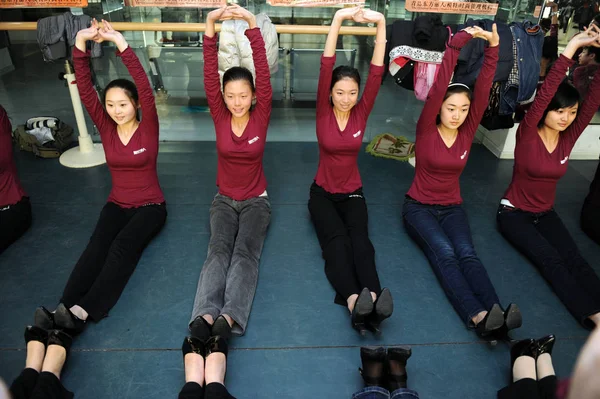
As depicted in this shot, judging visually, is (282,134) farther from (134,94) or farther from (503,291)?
(503,291)

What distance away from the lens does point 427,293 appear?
97.2 inches

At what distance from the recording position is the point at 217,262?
7.68 ft

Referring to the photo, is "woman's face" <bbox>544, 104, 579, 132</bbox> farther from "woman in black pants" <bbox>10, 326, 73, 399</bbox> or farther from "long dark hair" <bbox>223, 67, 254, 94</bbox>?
"woman in black pants" <bbox>10, 326, 73, 399</bbox>

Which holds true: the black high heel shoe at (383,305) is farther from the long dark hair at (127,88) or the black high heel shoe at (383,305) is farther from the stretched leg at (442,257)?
the long dark hair at (127,88)

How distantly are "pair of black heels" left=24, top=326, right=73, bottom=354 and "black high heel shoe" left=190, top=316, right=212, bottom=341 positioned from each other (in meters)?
0.56

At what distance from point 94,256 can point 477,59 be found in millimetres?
2805

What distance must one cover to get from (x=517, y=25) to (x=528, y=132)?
39.1 inches

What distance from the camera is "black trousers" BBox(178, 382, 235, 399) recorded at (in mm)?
1731

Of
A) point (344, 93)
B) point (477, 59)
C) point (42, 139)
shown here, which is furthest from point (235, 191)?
point (42, 139)

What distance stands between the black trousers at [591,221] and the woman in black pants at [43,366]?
3.27 metres

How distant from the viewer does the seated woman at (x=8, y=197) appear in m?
2.59

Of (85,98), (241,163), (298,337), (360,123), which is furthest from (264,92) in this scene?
(298,337)

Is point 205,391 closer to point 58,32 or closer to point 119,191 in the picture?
point 119,191

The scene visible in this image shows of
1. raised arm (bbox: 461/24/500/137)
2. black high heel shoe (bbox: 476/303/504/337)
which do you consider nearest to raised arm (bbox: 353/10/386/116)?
raised arm (bbox: 461/24/500/137)
